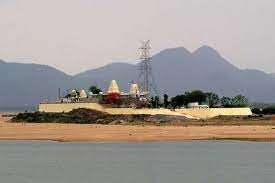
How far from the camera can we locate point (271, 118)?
110 metres

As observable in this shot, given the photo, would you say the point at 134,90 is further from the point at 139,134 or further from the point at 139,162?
the point at 139,162

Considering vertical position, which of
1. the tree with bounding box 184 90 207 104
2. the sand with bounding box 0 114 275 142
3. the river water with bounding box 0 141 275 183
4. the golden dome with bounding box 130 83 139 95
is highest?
the golden dome with bounding box 130 83 139 95

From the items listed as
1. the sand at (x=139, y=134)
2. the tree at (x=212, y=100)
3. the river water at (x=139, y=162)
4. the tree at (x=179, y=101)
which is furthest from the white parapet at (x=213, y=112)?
the river water at (x=139, y=162)

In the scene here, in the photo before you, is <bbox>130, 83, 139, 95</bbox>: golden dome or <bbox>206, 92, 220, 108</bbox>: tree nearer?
<bbox>130, 83, 139, 95</bbox>: golden dome

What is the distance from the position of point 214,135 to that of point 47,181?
39355 mm

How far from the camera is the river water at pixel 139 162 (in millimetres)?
43281

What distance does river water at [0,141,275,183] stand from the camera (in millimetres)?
43281

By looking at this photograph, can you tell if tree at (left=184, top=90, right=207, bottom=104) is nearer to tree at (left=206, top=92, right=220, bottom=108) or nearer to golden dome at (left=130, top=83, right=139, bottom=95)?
tree at (left=206, top=92, right=220, bottom=108)

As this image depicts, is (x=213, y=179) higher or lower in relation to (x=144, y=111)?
lower

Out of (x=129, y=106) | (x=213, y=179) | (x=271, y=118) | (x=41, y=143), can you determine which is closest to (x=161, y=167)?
(x=213, y=179)

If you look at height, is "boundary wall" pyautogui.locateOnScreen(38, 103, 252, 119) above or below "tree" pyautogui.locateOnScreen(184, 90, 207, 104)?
below

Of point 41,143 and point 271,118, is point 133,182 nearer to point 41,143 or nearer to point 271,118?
point 41,143

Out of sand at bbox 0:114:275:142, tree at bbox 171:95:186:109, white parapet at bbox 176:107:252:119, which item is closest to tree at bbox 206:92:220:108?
tree at bbox 171:95:186:109

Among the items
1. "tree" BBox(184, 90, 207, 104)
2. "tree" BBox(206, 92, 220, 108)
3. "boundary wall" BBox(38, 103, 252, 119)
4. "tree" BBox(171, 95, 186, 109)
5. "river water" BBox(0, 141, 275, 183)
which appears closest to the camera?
"river water" BBox(0, 141, 275, 183)
